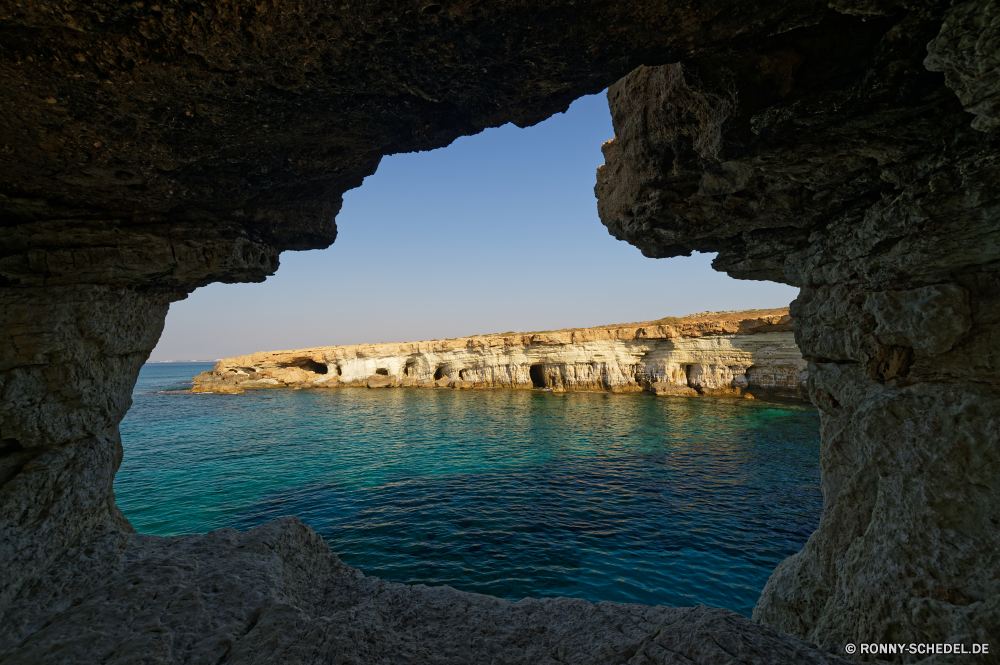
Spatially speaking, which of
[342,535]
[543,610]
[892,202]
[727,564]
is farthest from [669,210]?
[342,535]

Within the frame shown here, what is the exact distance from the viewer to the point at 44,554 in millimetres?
5684

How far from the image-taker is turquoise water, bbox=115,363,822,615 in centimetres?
970

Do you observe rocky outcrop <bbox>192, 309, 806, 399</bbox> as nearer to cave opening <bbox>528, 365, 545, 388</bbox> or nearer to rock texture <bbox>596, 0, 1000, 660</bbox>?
cave opening <bbox>528, 365, 545, 388</bbox>

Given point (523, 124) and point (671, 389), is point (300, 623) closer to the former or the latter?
point (523, 124)

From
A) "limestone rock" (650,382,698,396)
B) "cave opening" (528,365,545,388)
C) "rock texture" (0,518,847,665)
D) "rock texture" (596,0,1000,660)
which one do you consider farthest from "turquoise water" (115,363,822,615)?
"cave opening" (528,365,545,388)

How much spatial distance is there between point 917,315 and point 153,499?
22.4 m

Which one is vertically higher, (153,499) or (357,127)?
(357,127)

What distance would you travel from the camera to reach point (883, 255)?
17.2ft

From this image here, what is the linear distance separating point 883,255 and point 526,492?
1276 centimetres

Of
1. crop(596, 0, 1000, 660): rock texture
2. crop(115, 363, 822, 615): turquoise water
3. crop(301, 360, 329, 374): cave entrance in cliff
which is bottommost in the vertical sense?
crop(115, 363, 822, 615): turquoise water

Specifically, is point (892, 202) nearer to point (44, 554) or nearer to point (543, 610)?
point (543, 610)

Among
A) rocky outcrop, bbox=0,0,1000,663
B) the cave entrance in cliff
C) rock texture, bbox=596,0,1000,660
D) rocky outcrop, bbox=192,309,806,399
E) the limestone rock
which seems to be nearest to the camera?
rocky outcrop, bbox=0,0,1000,663

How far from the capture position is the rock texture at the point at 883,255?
3.87 meters

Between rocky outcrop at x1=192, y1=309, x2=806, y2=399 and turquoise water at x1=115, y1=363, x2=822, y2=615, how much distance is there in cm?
533
